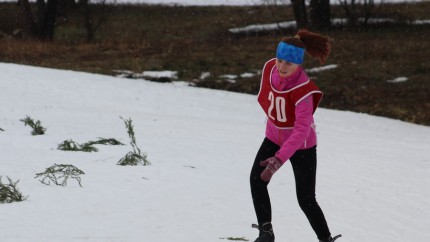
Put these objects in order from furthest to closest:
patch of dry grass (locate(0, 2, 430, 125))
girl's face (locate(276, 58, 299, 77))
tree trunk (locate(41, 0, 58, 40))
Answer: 1. tree trunk (locate(41, 0, 58, 40))
2. patch of dry grass (locate(0, 2, 430, 125))
3. girl's face (locate(276, 58, 299, 77))

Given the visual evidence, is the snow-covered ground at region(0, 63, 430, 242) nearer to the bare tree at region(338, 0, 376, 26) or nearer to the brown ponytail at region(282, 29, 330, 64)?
the brown ponytail at region(282, 29, 330, 64)

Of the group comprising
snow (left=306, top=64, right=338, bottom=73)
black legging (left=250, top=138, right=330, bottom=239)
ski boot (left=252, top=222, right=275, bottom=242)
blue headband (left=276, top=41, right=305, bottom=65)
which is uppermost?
blue headband (left=276, top=41, right=305, bottom=65)

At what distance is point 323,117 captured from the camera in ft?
52.4

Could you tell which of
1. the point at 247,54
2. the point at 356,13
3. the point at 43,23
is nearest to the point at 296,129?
the point at 247,54

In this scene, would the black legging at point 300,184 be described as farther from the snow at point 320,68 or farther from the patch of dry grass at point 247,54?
the snow at point 320,68

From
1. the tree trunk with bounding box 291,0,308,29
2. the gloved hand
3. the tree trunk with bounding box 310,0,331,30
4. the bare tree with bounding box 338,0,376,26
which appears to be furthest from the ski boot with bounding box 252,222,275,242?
the tree trunk with bounding box 310,0,331,30

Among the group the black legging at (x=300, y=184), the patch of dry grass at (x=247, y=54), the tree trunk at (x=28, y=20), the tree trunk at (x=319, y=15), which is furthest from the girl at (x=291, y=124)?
the tree trunk at (x=28, y=20)

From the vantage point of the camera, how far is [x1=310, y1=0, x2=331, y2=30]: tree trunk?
28.9 meters

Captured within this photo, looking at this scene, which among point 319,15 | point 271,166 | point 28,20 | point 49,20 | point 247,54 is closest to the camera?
point 271,166

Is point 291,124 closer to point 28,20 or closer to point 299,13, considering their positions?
point 299,13

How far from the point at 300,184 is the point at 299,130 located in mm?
456

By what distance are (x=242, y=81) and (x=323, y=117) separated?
4.91 m

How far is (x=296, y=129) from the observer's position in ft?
14.5

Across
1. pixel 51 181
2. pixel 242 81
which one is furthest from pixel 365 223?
pixel 242 81
